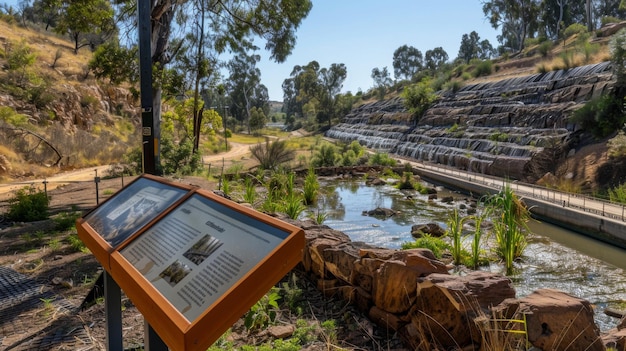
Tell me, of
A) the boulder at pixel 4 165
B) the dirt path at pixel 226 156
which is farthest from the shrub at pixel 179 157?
the dirt path at pixel 226 156

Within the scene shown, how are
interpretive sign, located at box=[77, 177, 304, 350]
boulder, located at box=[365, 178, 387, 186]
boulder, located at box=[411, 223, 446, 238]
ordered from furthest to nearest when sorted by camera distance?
boulder, located at box=[365, 178, 387, 186]
boulder, located at box=[411, 223, 446, 238]
interpretive sign, located at box=[77, 177, 304, 350]

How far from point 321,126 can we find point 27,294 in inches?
2406

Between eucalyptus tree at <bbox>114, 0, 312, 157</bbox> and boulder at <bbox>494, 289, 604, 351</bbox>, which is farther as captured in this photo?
eucalyptus tree at <bbox>114, 0, 312, 157</bbox>

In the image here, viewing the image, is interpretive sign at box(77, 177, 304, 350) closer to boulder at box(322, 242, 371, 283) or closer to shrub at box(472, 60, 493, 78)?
boulder at box(322, 242, 371, 283)

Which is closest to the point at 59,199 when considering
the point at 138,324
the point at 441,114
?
the point at 138,324

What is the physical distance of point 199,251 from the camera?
205 cm

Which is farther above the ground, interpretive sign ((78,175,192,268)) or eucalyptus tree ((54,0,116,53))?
eucalyptus tree ((54,0,116,53))

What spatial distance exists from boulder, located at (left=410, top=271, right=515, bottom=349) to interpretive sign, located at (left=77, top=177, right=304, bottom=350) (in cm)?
205

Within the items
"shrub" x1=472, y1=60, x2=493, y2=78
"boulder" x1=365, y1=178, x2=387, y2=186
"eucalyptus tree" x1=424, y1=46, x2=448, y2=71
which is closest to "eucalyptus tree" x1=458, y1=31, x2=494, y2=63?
"eucalyptus tree" x1=424, y1=46, x2=448, y2=71

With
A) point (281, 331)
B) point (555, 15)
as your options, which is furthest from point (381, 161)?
point (555, 15)

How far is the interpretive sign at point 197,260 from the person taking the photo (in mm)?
1713

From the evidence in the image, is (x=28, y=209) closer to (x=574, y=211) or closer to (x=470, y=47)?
(x=574, y=211)

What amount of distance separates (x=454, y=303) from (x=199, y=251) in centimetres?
233

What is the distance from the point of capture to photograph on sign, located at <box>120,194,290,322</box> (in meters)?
1.82
